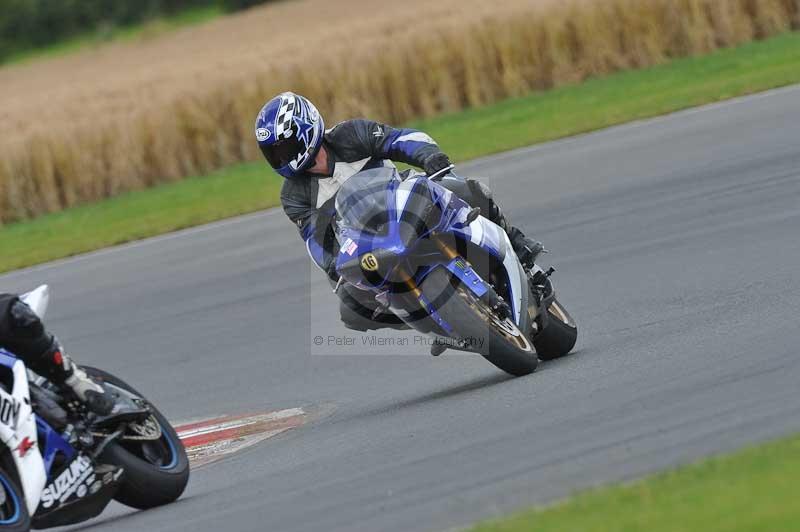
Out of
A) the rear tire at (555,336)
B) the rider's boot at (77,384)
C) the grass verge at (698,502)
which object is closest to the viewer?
the grass verge at (698,502)

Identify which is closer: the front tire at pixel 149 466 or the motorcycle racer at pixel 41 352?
the motorcycle racer at pixel 41 352

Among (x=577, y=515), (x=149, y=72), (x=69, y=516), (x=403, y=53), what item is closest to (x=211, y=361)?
(x=69, y=516)

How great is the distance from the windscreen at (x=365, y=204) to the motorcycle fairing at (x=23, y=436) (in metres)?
2.03

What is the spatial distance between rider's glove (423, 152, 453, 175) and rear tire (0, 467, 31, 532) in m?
2.98

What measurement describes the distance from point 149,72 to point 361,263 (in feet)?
84.4

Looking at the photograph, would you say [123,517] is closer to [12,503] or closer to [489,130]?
[12,503]

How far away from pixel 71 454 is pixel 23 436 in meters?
0.35

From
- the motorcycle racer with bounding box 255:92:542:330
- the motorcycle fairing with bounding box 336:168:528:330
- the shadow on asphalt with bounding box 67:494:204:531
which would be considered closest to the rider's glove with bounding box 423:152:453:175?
the motorcycle racer with bounding box 255:92:542:330

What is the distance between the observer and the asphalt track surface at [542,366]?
6.07 meters

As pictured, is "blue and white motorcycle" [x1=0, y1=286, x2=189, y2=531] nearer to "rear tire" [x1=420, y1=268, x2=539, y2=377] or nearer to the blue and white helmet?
"rear tire" [x1=420, y1=268, x2=539, y2=377]

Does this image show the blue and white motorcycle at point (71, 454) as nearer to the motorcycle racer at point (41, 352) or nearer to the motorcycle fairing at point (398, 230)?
the motorcycle racer at point (41, 352)

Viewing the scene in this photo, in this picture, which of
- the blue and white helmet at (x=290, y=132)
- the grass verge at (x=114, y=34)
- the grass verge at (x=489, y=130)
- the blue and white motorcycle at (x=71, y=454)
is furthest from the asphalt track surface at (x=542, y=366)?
the grass verge at (x=114, y=34)

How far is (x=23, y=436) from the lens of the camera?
20.9ft

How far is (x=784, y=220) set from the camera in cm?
1102
